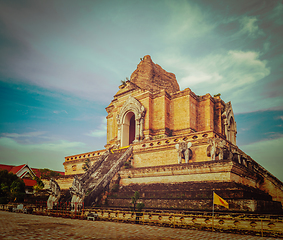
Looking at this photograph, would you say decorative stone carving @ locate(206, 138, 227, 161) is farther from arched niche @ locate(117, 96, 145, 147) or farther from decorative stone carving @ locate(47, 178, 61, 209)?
decorative stone carving @ locate(47, 178, 61, 209)

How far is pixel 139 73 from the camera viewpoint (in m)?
27.8

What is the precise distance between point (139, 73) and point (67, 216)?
1842cm

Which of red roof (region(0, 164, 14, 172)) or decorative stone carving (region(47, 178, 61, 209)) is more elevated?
red roof (region(0, 164, 14, 172))

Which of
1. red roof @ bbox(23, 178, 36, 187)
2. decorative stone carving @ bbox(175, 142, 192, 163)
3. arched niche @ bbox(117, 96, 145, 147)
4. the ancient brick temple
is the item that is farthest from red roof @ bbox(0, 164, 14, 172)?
decorative stone carving @ bbox(175, 142, 192, 163)

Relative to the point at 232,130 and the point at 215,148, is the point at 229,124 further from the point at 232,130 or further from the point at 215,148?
the point at 215,148

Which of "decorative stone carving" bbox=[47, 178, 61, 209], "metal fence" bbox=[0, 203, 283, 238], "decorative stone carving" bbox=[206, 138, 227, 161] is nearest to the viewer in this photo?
"metal fence" bbox=[0, 203, 283, 238]

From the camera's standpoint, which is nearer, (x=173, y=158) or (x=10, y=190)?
(x=173, y=158)

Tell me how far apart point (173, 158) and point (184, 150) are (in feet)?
5.81

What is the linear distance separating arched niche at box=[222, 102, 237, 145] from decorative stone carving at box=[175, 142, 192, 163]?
9.39 metres

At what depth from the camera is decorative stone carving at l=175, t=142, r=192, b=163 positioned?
641 inches

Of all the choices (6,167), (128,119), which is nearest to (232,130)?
(128,119)

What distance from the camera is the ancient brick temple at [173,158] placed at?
1196cm

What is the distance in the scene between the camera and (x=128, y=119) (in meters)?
25.9

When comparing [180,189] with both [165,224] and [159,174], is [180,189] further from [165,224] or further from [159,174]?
[165,224]
